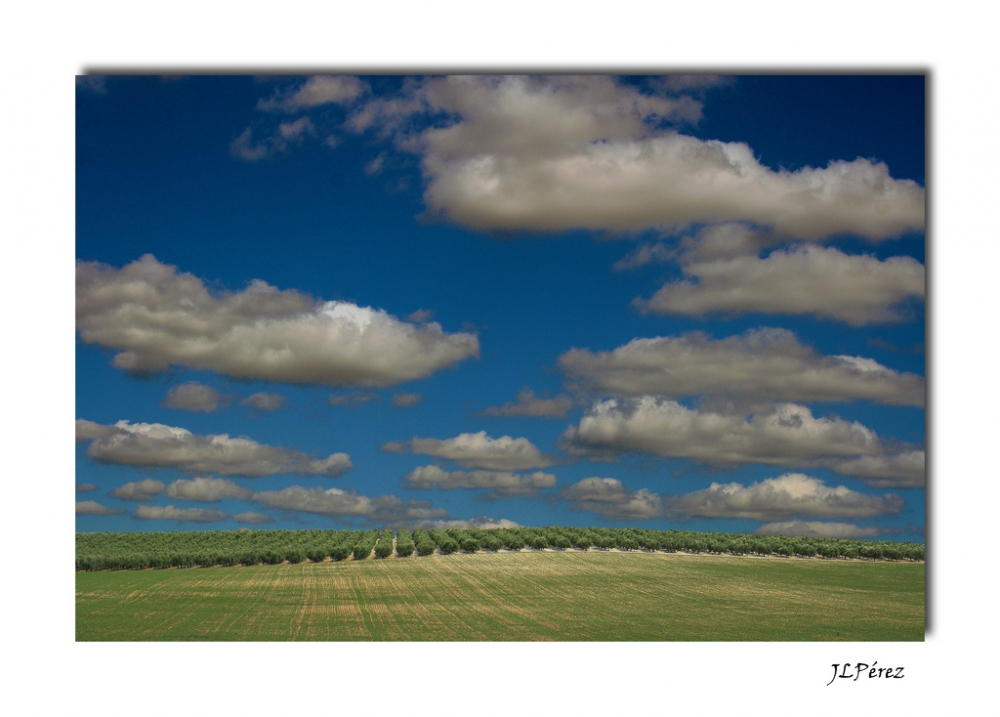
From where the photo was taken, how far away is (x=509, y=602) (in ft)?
122

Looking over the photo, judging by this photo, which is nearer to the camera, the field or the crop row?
the field

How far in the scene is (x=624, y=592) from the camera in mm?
41844

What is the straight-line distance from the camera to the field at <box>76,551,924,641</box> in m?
28.4

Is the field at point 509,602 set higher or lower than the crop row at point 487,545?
higher

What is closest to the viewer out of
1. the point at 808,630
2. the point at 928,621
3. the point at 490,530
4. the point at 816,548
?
the point at 928,621

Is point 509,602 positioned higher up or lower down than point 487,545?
higher up

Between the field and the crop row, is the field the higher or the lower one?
the higher one

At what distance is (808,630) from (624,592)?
13.5 metres

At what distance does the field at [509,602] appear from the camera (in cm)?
2841

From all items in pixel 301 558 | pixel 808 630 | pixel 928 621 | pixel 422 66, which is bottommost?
pixel 301 558

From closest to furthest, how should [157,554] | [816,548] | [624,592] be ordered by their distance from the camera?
[624,592] < [157,554] < [816,548]

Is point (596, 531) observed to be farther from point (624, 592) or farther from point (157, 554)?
point (157, 554)

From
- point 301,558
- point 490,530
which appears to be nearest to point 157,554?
point 301,558

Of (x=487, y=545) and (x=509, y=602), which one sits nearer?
(x=509, y=602)
